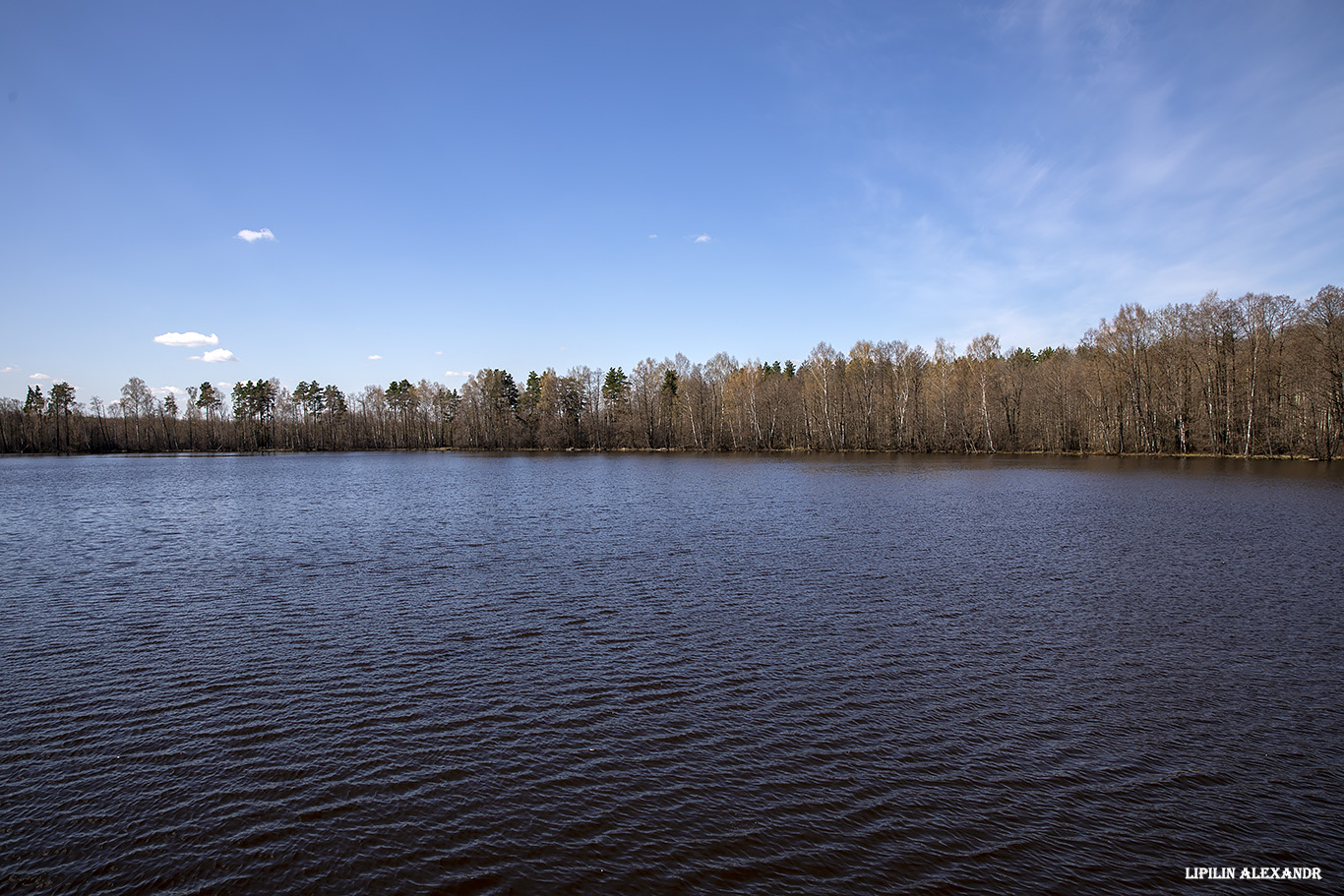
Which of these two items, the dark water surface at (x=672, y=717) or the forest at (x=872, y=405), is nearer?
the dark water surface at (x=672, y=717)

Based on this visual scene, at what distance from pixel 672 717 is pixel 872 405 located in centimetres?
9997

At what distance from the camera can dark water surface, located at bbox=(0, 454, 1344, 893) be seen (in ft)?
22.5

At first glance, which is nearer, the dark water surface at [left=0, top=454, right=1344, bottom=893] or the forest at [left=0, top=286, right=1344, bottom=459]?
the dark water surface at [left=0, top=454, right=1344, bottom=893]

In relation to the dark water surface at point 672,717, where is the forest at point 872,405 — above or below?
above

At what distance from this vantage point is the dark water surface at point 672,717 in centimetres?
684

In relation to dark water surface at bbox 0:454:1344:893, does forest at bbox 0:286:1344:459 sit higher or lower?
higher

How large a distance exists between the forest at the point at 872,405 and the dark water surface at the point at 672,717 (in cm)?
5916

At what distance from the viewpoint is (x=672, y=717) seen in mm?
10023

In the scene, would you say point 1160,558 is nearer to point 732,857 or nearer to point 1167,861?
point 1167,861

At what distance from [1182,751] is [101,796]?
1439 centimetres

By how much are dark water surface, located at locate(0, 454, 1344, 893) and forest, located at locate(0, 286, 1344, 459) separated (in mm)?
59156

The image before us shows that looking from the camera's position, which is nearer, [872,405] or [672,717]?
[672,717]

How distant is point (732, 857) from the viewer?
267 inches

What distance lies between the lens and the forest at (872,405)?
216ft
